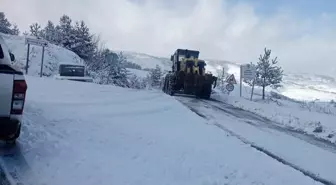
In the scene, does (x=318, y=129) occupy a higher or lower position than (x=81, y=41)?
lower

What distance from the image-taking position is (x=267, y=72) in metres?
40.5

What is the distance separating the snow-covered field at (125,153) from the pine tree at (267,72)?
31.9m

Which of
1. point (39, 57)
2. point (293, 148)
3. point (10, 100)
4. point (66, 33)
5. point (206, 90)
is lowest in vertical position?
point (293, 148)

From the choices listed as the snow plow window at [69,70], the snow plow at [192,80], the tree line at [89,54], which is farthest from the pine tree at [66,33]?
the snow plow at [192,80]

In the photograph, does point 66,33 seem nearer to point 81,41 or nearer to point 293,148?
point 81,41

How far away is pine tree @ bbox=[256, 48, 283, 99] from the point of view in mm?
40125

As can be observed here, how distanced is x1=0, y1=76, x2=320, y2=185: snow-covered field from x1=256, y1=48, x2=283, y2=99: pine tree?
105 ft

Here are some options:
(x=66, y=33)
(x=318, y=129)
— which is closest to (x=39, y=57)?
(x=66, y=33)

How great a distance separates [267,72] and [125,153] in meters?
36.3

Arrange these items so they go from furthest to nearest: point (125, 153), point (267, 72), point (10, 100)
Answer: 1. point (267, 72)
2. point (125, 153)
3. point (10, 100)

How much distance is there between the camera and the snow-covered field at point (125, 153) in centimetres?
526

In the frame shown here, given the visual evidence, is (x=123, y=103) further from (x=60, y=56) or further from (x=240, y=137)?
(x=60, y=56)

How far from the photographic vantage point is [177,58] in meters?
24.2

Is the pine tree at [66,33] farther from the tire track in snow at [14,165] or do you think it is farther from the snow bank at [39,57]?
the tire track in snow at [14,165]
